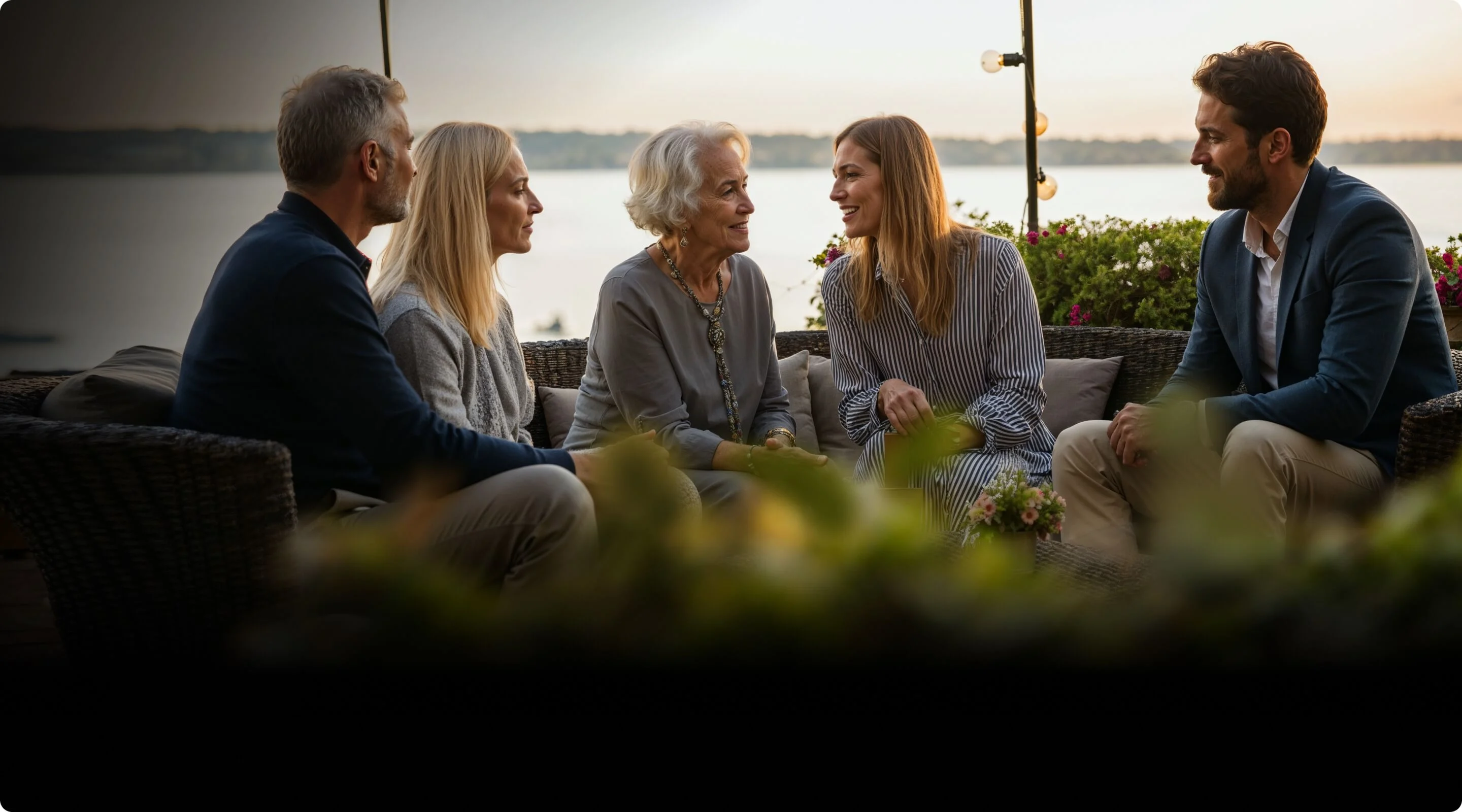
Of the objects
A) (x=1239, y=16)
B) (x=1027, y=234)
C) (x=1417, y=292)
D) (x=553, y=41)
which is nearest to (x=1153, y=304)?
(x=1027, y=234)

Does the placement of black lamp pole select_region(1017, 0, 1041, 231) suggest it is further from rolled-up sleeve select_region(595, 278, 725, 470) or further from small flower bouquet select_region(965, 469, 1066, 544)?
small flower bouquet select_region(965, 469, 1066, 544)

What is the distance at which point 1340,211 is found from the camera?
2693 mm

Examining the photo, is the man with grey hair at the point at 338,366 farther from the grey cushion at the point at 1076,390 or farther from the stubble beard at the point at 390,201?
the grey cushion at the point at 1076,390

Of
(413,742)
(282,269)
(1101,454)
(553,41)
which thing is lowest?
(1101,454)

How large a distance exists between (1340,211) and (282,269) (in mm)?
2362

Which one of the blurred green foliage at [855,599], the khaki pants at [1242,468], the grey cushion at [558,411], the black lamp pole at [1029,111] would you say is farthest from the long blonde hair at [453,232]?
the black lamp pole at [1029,111]

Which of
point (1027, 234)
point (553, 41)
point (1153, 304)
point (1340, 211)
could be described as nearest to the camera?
point (1340, 211)

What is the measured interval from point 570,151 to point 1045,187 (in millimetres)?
2583

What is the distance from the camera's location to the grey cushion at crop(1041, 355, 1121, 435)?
11.7 ft

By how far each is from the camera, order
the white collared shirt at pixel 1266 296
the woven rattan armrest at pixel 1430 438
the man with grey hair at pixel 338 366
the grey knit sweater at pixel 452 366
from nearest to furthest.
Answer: the man with grey hair at pixel 338 366 < the woven rattan armrest at pixel 1430 438 < the grey knit sweater at pixel 452 366 < the white collared shirt at pixel 1266 296

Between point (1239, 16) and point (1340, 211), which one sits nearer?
point (1340, 211)

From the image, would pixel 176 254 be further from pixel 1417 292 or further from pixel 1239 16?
pixel 1239 16

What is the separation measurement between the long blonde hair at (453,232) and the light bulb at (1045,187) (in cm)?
387

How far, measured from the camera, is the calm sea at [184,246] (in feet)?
15.2
